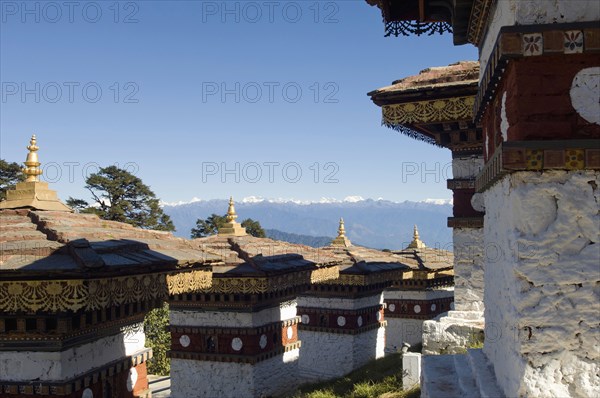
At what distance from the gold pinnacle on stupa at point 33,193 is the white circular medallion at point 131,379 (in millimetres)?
2373

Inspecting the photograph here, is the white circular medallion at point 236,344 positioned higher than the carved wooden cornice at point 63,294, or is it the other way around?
the carved wooden cornice at point 63,294

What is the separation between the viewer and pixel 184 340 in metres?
11.4

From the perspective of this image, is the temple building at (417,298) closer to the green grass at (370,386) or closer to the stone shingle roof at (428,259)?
the stone shingle roof at (428,259)

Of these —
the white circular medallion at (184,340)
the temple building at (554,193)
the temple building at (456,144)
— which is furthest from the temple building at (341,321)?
the temple building at (554,193)

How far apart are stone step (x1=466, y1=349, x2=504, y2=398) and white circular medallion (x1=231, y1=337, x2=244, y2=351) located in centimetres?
608

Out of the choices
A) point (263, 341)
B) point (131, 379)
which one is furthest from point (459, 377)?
point (263, 341)

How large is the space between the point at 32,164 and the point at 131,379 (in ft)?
10.6

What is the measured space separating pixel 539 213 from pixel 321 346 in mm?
11654

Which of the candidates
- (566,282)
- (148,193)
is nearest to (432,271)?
(566,282)

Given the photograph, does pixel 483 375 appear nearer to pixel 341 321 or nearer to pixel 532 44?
pixel 532 44

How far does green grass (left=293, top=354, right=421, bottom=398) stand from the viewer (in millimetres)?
9523

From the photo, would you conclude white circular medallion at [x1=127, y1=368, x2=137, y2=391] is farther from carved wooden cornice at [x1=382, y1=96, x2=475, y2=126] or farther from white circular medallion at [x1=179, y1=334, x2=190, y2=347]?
carved wooden cornice at [x1=382, y1=96, x2=475, y2=126]

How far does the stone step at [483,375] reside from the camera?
14.3ft

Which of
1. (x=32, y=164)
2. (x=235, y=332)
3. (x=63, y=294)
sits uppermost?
(x=32, y=164)
